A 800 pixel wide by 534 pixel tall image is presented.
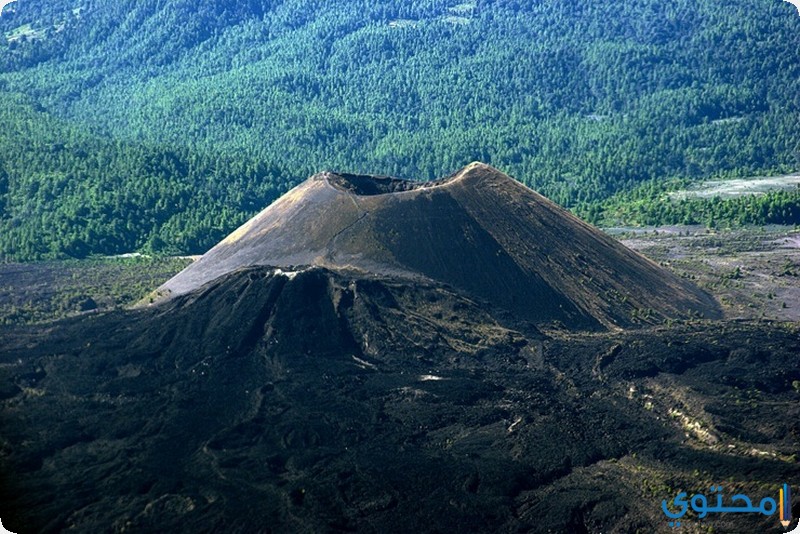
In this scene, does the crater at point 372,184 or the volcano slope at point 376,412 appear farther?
the crater at point 372,184

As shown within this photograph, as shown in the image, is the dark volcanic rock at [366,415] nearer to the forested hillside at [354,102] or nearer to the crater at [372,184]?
the crater at [372,184]

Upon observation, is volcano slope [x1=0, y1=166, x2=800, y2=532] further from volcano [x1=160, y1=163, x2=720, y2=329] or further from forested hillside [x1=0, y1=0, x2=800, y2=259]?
forested hillside [x1=0, y1=0, x2=800, y2=259]

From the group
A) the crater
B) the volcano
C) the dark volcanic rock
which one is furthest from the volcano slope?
the crater

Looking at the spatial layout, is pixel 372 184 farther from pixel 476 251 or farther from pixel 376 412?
pixel 376 412

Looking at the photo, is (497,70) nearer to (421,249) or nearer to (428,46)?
(428,46)

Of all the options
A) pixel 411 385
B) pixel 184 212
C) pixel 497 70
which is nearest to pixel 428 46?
pixel 497 70

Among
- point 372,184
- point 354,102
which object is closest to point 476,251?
point 372,184

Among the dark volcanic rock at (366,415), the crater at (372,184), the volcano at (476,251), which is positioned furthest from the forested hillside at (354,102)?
the dark volcanic rock at (366,415)
